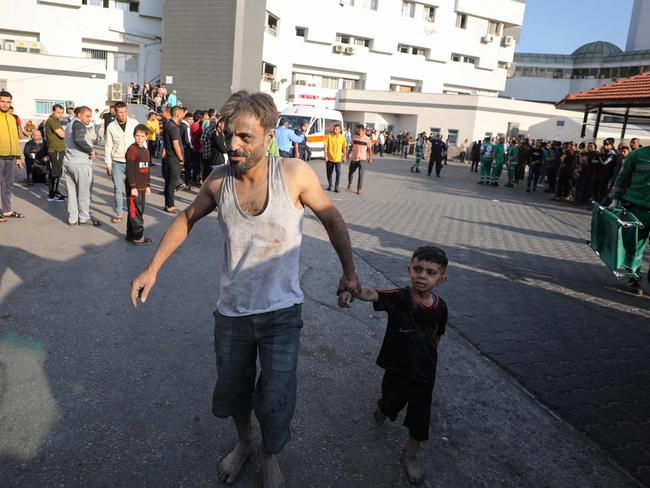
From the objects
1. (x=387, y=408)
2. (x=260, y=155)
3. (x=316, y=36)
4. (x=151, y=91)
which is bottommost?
(x=387, y=408)

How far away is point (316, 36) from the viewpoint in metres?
38.6

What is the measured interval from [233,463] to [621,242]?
553 cm

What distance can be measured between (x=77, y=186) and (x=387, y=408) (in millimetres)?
6755

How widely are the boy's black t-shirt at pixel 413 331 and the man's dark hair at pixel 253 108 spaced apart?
1164mm

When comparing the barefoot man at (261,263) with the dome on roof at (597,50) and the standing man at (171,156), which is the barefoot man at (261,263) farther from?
the dome on roof at (597,50)

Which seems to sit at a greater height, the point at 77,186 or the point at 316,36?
the point at 316,36

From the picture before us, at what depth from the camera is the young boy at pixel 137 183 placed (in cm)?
707

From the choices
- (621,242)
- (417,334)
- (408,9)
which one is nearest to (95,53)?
(408,9)

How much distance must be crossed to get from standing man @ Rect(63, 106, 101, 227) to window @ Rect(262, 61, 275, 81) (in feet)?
89.0

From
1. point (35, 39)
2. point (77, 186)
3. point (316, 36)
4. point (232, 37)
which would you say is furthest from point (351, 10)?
point (77, 186)

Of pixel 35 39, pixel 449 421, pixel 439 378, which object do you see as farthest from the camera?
pixel 35 39

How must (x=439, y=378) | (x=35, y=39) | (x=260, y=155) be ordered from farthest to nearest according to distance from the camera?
1. (x=35, y=39)
2. (x=439, y=378)
3. (x=260, y=155)

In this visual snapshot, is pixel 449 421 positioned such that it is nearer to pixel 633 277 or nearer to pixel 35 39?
pixel 633 277

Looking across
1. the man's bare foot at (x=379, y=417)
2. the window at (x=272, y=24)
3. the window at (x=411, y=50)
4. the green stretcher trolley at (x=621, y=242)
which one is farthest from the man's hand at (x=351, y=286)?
the window at (x=411, y=50)
